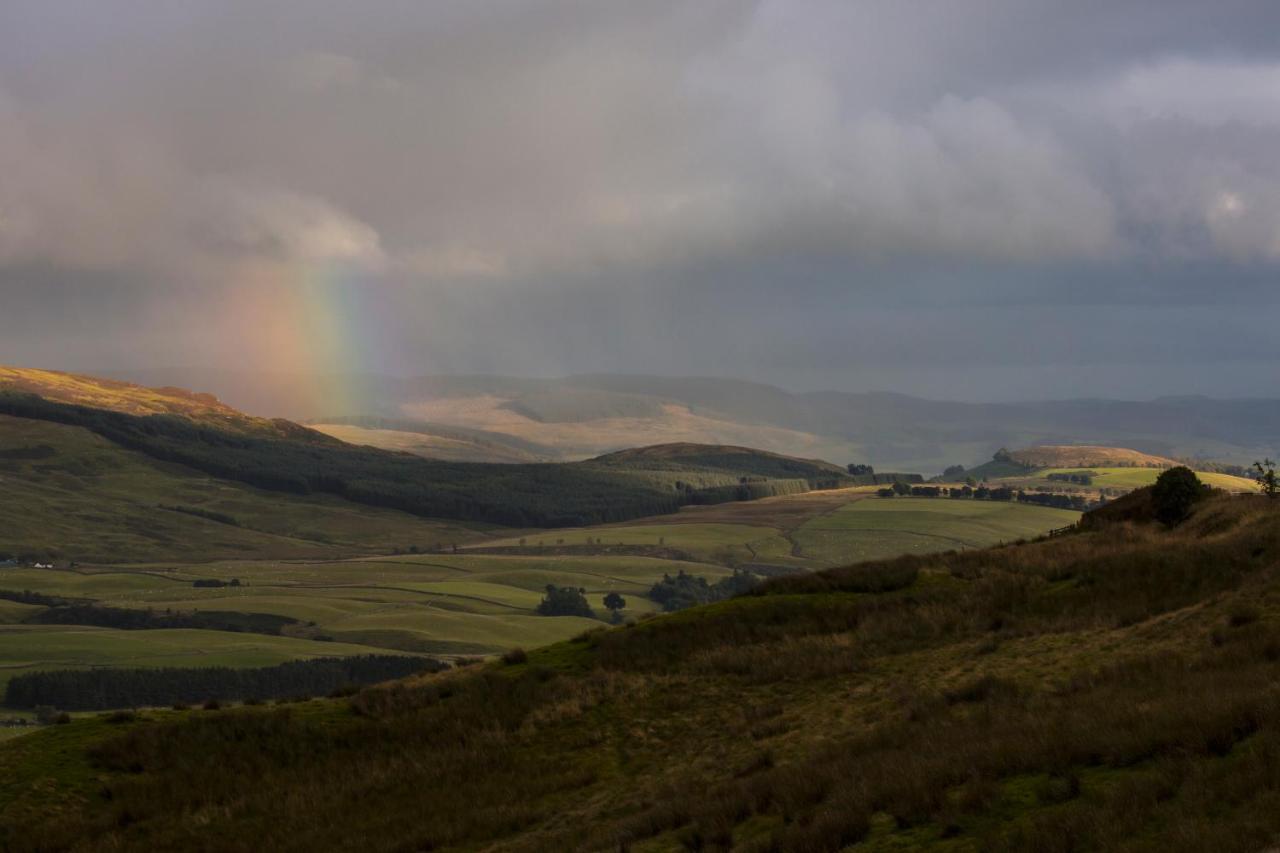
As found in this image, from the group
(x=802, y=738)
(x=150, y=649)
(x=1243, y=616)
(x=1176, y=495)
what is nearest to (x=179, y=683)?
(x=150, y=649)

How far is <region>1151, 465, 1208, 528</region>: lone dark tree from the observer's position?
175 ft

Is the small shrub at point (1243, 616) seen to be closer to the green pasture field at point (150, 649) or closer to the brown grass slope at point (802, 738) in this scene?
the brown grass slope at point (802, 738)

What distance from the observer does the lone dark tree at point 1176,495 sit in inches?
2098

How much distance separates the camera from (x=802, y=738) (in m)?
27.7

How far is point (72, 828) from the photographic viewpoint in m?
26.8

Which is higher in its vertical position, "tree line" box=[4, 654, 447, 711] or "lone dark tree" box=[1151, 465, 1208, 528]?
"lone dark tree" box=[1151, 465, 1208, 528]

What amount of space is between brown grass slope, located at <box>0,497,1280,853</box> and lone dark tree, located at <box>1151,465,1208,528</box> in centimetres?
725

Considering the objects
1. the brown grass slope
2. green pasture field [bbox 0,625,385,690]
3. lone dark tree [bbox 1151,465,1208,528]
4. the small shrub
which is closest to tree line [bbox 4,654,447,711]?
green pasture field [bbox 0,625,385,690]

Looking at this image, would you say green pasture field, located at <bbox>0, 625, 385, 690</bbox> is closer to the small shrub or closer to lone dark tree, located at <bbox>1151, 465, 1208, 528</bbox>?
lone dark tree, located at <bbox>1151, 465, 1208, 528</bbox>

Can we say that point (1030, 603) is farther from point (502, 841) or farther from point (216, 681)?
point (216, 681)

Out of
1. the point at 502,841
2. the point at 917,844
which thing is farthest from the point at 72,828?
the point at 917,844

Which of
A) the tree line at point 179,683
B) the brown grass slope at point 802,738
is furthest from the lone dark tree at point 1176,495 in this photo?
the tree line at point 179,683

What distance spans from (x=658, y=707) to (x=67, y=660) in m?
156

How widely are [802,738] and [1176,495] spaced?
33.4 metres
